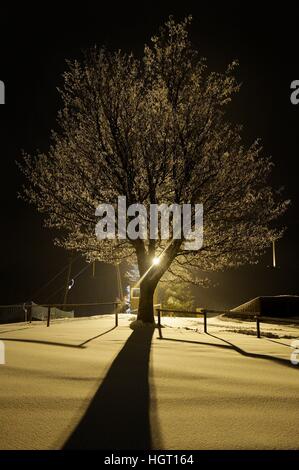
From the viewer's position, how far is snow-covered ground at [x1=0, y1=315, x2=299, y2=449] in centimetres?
346

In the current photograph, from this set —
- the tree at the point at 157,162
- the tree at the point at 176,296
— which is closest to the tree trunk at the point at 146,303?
the tree at the point at 157,162

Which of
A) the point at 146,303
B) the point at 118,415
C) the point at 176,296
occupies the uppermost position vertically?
the point at 146,303

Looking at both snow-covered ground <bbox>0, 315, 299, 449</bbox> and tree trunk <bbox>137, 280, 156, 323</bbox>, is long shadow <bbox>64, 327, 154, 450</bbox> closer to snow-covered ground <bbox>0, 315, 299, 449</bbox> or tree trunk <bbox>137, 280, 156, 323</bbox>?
snow-covered ground <bbox>0, 315, 299, 449</bbox>

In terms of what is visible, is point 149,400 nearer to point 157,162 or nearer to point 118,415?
point 118,415

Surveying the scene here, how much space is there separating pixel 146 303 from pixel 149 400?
11.5 m

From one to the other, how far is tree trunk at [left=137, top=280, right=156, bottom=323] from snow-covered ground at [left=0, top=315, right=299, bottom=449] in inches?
312

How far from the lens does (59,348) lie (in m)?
8.52

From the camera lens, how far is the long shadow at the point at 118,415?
3.39m

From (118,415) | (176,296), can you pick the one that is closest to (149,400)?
(118,415)

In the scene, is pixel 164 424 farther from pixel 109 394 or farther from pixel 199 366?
pixel 199 366

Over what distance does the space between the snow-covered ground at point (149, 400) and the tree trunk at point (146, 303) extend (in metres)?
7.93

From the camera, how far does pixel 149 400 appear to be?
4.61 metres

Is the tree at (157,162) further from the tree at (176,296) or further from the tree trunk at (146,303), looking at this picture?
the tree at (176,296)

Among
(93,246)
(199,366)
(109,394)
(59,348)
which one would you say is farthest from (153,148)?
(109,394)
